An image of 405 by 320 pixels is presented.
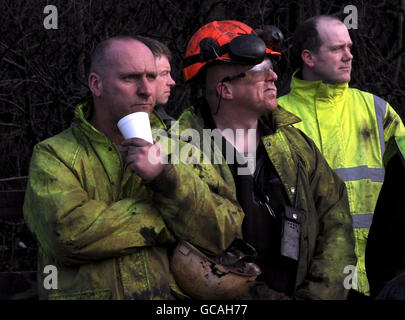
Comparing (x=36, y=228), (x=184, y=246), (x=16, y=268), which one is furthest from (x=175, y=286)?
(x=16, y=268)

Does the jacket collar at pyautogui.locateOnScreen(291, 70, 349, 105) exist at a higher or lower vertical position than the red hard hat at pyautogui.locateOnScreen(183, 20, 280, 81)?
lower

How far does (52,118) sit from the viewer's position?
601 cm

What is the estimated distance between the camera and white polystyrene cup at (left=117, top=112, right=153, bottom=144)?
2535 millimetres

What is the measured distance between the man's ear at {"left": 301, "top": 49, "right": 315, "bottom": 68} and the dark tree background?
1.69m

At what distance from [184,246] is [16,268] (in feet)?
12.5

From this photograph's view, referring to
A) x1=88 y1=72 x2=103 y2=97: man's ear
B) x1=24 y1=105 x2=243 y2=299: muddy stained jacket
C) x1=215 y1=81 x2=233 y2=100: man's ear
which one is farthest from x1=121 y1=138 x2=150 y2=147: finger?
x1=215 y1=81 x2=233 y2=100: man's ear

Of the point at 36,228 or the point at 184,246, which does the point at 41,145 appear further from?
the point at 184,246

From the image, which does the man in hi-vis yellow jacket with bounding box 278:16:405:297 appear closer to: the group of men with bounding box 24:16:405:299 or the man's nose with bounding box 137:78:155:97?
the group of men with bounding box 24:16:405:299

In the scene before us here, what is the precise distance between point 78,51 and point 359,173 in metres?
3.15

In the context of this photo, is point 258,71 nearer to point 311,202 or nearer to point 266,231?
point 311,202

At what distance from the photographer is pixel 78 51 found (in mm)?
5902

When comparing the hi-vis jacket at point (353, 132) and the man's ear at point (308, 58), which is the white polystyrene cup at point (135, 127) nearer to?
the hi-vis jacket at point (353, 132)

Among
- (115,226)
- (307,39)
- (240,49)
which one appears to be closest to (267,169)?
(240,49)

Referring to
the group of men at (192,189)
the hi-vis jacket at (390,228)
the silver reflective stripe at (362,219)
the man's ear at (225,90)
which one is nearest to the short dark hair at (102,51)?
the group of men at (192,189)
